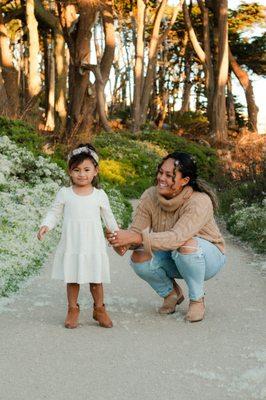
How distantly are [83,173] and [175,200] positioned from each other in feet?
2.38

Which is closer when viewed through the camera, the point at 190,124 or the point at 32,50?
the point at 32,50

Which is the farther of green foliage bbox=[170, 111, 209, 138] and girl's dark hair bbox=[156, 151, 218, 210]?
green foliage bbox=[170, 111, 209, 138]

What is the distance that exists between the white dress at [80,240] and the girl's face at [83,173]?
0.34 ft

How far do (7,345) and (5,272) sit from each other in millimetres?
1928

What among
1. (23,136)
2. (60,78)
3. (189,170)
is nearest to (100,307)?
(189,170)

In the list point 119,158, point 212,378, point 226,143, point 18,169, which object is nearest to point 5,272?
point 212,378

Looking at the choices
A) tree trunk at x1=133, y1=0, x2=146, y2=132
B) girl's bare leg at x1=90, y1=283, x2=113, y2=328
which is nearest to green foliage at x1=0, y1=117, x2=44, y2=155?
girl's bare leg at x1=90, y1=283, x2=113, y2=328

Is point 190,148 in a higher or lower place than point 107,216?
higher

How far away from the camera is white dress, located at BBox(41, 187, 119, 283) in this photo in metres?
5.11

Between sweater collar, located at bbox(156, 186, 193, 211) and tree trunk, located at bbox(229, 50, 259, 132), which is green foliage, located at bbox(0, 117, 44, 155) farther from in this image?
tree trunk, located at bbox(229, 50, 259, 132)

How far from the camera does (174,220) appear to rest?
5.48m

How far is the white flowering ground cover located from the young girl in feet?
3.95

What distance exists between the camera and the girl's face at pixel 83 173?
5.20m

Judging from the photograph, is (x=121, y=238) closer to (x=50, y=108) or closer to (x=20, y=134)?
(x=20, y=134)
